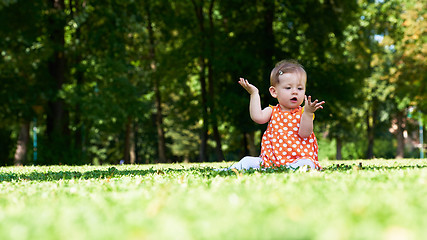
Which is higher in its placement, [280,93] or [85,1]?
[85,1]

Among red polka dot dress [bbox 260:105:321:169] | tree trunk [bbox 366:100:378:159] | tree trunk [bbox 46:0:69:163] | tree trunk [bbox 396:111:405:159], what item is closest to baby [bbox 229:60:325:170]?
red polka dot dress [bbox 260:105:321:169]

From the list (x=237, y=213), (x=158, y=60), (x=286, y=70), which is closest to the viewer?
(x=237, y=213)

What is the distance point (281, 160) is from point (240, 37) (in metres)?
16.5

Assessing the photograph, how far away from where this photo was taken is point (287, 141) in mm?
7512

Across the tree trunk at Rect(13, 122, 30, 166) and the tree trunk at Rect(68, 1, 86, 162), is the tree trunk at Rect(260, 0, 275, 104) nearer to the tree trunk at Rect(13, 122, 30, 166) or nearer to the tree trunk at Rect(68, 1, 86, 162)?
the tree trunk at Rect(68, 1, 86, 162)

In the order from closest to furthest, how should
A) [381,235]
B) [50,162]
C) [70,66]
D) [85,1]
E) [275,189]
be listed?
1. [381,235]
2. [275,189]
3. [50,162]
4. [85,1]
5. [70,66]

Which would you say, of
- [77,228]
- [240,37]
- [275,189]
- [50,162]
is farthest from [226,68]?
[77,228]

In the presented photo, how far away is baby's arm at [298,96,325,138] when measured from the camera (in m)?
7.01

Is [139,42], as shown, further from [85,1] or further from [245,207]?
[245,207]

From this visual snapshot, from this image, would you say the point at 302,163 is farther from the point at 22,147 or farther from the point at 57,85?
the point at 22,147

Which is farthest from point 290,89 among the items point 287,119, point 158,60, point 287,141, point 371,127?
point 371,127

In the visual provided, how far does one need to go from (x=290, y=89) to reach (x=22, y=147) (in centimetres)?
1958

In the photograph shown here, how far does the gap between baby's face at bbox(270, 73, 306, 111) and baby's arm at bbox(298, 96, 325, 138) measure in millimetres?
436

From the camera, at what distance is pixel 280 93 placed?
7555mm
